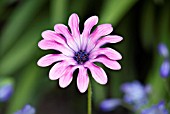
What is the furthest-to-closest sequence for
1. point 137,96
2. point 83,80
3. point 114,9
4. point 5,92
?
point 114,9, point 137,96, point 5,92, point 83,80

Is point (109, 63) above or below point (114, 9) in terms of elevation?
below

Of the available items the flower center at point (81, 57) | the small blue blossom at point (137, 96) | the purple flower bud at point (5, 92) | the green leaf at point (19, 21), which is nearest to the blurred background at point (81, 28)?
the green leaf at point (19, 21)

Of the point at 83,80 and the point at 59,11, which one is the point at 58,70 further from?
the point at 59,11

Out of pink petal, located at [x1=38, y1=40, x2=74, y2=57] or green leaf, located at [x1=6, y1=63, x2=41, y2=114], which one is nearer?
pink petal, located at [x1=38, y1=40, x2=74, y2=57]

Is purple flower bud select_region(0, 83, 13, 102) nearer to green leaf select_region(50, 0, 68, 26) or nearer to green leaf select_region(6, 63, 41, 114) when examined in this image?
green leaf select_region(50, 0, 68, 26)

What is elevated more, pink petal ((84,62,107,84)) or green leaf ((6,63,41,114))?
green leaf ((6,63,41,114))

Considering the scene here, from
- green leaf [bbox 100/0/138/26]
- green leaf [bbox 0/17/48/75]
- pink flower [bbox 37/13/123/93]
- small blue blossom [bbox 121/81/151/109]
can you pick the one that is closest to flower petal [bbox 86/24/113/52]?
pink flower [bbox 37/13/123/93]

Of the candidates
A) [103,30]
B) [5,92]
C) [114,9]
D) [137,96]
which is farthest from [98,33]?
[114,9]
